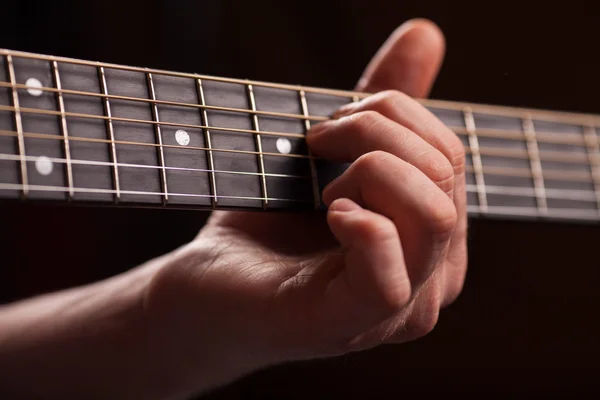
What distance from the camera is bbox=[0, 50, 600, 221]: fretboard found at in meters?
0.50

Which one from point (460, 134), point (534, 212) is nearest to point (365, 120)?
point (460, 134)

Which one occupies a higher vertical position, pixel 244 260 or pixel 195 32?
pixel 195 32

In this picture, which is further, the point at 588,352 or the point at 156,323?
the point at 588,352

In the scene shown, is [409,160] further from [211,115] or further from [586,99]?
[586,99]

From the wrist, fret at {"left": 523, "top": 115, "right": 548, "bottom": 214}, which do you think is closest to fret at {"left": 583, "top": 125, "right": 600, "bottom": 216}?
fret at {"left": 523, "top": 115, "right": 548, "bottom": 214}

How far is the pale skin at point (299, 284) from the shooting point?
522mm

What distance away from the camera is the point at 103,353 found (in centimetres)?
77

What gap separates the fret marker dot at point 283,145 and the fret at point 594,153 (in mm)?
551

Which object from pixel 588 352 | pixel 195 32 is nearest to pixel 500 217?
pixel 588 352

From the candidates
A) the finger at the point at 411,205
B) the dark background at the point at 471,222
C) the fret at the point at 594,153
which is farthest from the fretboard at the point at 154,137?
the dark background at the point at 471,222

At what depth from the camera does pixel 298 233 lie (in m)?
0.70

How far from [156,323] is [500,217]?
16.7 inches

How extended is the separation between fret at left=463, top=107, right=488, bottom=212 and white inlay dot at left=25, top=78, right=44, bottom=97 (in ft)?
1.64

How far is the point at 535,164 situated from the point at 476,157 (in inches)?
5.3
